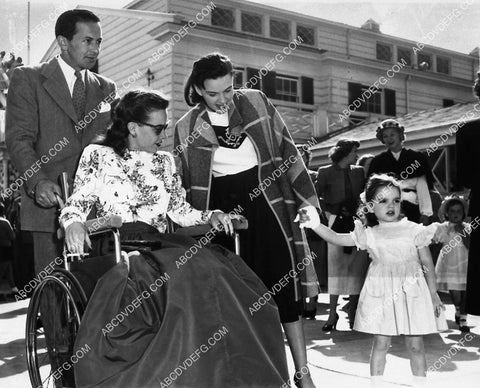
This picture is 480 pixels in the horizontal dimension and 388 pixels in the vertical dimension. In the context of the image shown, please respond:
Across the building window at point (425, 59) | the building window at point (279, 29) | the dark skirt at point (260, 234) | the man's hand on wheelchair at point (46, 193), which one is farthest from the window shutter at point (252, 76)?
the man's hand on wheelchair at point (46, 193)

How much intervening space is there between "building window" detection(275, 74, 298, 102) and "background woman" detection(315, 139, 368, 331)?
11.1m

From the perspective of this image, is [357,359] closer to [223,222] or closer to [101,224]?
[223,222]

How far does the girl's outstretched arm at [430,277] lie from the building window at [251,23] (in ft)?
47.7

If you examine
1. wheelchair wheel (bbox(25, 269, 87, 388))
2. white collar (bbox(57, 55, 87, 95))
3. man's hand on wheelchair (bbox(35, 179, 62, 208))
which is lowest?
wheelchair wheel (bbox(25, 269, 87, 388))

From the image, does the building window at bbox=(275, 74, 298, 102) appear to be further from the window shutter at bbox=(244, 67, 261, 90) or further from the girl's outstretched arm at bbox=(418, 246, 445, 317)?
the girl's outstretched arm at bbox=(418, 246, 445, 317)

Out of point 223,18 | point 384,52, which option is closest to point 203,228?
point 223,18

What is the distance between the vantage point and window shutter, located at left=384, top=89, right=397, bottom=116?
1964 centimetres

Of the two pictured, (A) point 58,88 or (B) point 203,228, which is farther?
(A) point 58,88

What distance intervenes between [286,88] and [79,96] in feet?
47.1

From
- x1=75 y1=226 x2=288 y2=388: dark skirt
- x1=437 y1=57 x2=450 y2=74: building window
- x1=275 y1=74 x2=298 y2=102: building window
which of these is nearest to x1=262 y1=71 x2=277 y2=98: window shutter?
x1=275 y1=74 x2=298 y2=102: building window

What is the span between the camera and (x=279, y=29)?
1823 centimetres

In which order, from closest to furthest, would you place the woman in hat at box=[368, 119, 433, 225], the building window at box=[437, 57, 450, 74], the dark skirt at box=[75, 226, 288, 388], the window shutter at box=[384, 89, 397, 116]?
the dark skirt at box=[75, 226, 288, 388]
the woman in hat at box=[368, 119, 433, 225]
the window shutter at box=[384, 89, 397, 116]
the building window at box=[437, 57, 450, 74]

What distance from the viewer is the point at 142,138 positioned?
3330mm

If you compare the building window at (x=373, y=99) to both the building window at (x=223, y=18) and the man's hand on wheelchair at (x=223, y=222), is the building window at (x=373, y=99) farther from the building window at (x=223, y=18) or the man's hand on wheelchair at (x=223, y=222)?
the man's hand on wheelchair at (x=223, y=222)
